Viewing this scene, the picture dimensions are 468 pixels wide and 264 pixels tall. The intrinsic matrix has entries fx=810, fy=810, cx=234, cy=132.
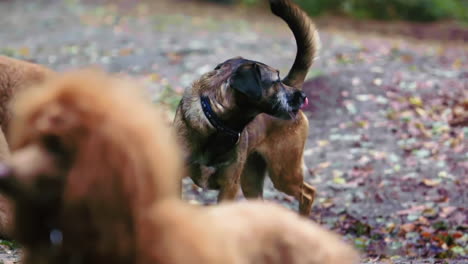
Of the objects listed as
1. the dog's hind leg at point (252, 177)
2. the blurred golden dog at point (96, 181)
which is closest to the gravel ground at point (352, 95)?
the dog's hind leg at point (252, 177)

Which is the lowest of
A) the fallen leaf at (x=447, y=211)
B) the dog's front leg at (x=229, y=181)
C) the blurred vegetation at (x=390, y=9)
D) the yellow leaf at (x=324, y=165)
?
the blurred vegetation at (x=390, y=9)

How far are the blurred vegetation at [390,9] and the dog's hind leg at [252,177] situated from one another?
17.3 metres

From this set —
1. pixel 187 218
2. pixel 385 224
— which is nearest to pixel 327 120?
pixel 385 224

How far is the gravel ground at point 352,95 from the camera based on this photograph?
29.1 ft

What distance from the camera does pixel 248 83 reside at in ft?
22.1

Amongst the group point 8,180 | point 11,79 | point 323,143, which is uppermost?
point 8,180

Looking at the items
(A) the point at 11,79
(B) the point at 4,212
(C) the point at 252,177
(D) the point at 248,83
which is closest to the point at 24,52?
(A) the point at 11,79

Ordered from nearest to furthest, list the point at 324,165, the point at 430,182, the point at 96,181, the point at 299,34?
the point at 96,181, the point at 299,34, the point at 430,182, the point at 324,165

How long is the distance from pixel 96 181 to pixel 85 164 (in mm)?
80

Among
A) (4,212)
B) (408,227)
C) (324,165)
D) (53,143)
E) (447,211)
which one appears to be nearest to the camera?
(53,143)

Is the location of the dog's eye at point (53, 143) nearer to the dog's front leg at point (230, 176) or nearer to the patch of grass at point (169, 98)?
the dog's front leg at point (230, 176)

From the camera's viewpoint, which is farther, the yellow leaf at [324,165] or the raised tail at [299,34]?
the yellow leaf at [324,165]

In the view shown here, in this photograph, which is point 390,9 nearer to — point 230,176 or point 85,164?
point 230,176

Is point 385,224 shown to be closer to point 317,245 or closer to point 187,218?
point 317,245
